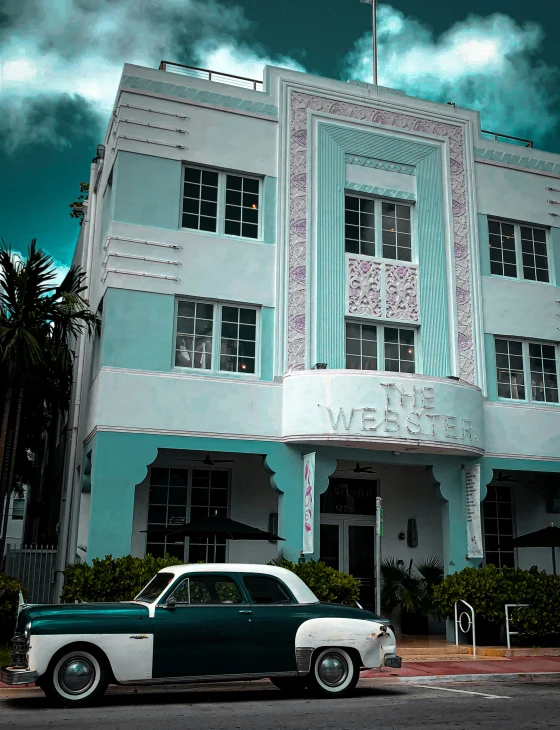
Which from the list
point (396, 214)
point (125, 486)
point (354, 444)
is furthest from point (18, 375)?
point (396, 214)

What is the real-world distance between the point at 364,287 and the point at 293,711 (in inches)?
413

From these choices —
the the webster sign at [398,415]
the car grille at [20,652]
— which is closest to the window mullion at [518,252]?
the the webster sign at [398,415]

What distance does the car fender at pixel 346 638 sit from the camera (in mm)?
10297

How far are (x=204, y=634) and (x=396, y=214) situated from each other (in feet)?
38.7

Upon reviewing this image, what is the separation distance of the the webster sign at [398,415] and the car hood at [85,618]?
7063 millimetres

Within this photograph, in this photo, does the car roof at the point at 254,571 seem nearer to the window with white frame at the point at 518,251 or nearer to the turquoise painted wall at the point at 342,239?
the turquoise painted wall at the point at 342,239

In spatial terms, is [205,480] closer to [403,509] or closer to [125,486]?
[125,486]

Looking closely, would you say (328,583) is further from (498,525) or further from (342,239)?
(342,239)

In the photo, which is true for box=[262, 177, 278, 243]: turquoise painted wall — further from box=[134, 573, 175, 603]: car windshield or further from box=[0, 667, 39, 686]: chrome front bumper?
box=[0, 667, 39, 686]: chrome front bumper

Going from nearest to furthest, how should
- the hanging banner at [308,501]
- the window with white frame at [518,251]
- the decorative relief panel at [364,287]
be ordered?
the hanging banner at [308,501] → the decorative relief panel at [364,287] → the window with white frame at [518,251]

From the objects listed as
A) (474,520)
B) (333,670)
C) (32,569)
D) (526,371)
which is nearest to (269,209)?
(526,371)

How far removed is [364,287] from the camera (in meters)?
18.1

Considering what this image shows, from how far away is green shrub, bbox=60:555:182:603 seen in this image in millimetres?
14195

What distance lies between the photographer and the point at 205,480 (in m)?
18.6
